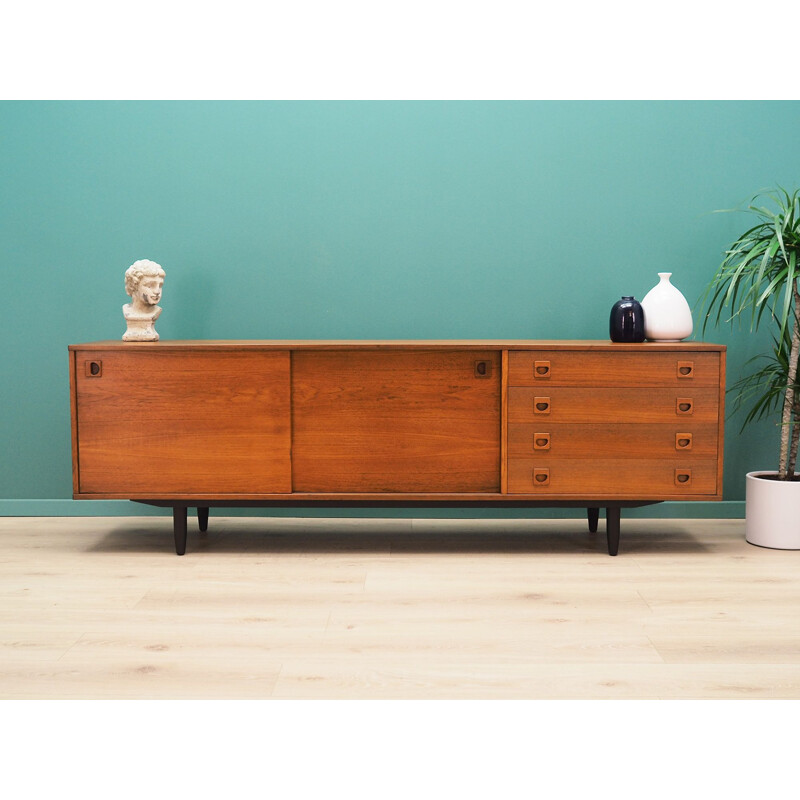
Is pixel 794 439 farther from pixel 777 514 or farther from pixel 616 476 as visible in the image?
pixel 616 476

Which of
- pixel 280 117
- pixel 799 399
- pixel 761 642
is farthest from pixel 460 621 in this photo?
pixel 280 117

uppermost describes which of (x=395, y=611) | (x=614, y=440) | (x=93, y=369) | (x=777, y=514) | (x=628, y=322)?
(x=628, y=322)

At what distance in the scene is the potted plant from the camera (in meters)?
2.79

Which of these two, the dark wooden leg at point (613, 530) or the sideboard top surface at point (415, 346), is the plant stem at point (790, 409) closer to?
the sideboard top surface at point (415, 346)

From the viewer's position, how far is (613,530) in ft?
9.23

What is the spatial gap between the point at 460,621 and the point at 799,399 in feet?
4.96

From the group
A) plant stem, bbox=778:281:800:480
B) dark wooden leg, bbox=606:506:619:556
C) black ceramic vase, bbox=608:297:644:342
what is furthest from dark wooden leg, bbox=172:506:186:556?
plant stem, bbox=778:281:800:480

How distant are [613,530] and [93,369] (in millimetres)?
1743

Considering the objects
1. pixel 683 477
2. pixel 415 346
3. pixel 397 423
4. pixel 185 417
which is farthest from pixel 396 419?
pixel 683 477

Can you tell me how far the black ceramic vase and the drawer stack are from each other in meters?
0.10

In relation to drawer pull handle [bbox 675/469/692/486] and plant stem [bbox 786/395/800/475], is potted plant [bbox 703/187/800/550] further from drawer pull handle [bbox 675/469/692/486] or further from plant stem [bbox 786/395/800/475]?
drawer pull handle [bbox 675/469/692/486]

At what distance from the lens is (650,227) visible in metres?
3.20

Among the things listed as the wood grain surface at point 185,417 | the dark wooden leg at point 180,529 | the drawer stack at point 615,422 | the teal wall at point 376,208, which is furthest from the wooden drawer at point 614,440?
the dark wooden leg at point 180,529

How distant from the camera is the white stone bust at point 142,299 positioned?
2.88 meters
